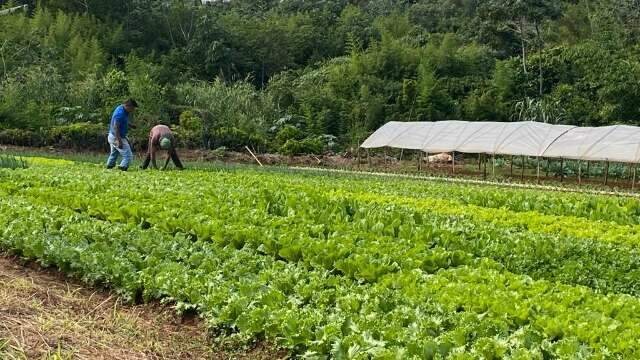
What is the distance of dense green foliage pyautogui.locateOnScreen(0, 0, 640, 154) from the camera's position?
32.5m

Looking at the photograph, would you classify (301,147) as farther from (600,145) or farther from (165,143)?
(165,143)

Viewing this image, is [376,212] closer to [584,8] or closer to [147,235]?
[147,235]


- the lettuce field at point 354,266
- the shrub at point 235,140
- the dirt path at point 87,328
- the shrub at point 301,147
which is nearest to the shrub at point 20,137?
the shrub at point 235,140

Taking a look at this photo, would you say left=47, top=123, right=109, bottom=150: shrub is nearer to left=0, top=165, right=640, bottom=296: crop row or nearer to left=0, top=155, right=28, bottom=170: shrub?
left=0, top=155, right=28, bottom=170: shrub

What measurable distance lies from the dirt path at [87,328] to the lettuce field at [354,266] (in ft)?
0.56

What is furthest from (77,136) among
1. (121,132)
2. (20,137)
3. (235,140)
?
(121,132)

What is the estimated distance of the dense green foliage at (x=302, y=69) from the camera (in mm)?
32500

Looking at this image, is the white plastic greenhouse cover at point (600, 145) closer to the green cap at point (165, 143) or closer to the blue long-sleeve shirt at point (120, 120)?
the green cap at point (165, 143)

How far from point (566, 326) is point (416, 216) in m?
4.79

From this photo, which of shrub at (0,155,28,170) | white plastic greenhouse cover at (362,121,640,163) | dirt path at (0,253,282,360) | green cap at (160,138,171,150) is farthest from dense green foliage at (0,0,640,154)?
dirt path at (0,253,282,360)

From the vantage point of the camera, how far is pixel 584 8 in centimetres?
4619

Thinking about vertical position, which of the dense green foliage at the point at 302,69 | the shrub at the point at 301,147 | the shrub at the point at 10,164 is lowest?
the shrub at the point at 10,164

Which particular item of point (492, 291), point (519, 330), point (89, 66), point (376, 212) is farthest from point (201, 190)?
point (89, 66)

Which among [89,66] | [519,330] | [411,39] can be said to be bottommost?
[519,330]
